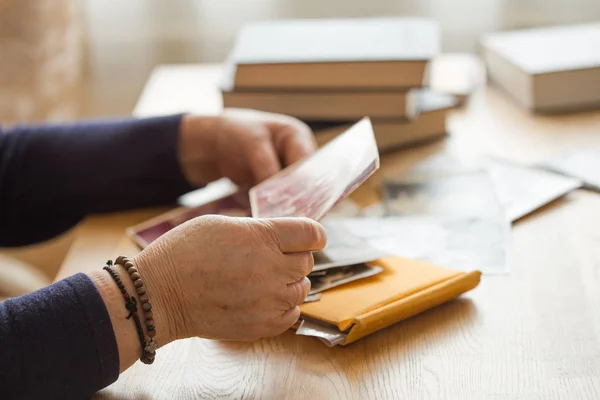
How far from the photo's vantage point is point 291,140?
3.84 feet

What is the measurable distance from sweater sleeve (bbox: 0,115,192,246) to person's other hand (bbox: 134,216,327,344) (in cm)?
41

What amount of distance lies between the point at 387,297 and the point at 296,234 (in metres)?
0.12

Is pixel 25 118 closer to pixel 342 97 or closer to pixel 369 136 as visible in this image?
pixel 342 97

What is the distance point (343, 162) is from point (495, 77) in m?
0.77

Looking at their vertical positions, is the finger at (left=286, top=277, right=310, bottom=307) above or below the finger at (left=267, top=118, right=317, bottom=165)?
below

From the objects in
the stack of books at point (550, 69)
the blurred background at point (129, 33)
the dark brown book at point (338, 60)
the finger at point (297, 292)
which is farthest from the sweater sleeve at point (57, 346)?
the blurred background at point (129, 33)

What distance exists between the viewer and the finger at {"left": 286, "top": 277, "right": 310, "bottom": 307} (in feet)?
2.66

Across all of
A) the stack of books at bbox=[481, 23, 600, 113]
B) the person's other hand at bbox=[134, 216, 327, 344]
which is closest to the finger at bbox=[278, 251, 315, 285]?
the person's other hand at bbox=[134, 216, 327, 344]

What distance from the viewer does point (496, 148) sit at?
1.33 m

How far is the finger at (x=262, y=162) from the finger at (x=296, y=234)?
1.10 feet

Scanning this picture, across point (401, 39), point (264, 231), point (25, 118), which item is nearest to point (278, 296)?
point (264, 231)

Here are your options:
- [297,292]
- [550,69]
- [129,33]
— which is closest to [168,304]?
[297,292]

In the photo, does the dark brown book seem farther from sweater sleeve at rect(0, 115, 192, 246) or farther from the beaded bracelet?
the beaded bracelet

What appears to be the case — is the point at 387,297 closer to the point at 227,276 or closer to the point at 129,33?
the point at 227,276
